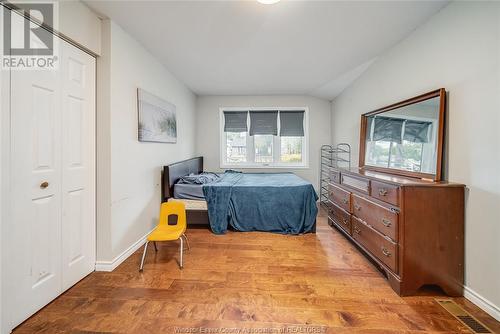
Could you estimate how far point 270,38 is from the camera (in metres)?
2.38

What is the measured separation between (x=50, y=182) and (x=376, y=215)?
2.81 m

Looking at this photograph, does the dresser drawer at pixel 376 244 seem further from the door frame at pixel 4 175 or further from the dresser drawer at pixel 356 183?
the door frame at pixel 4 175

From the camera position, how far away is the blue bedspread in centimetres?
309

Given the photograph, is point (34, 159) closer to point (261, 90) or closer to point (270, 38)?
point (270, 38)

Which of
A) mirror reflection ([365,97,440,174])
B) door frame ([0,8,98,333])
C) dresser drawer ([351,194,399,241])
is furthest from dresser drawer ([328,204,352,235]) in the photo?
door frame ([0,8,98,333])

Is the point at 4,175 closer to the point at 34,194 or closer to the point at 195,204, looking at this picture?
the point at 34,194

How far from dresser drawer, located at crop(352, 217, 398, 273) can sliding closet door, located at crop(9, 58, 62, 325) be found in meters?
2.77

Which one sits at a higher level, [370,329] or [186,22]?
[186,22]

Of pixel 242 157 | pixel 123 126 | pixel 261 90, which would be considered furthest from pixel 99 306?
pixel 261 90

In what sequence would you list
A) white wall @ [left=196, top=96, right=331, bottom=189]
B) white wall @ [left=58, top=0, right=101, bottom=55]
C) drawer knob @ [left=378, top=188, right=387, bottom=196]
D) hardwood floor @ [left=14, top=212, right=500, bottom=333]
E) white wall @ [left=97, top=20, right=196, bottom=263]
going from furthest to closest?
white wall @ [left=196, top=96, right=331, bottom=189] → white wall @ [left=97, top=20, right=196, bottom=263] → drawer knob @ [left=378, top=188, right=387, bottom=196] → white wall @ [left=58, top=0, right=101, bottom=55] → hardwood floor @ [left=14, top=212, right=500, bottom=333]

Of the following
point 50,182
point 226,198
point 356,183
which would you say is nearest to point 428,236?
point 356,183

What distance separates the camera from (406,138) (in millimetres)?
2285

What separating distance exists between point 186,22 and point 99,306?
8.49 ft

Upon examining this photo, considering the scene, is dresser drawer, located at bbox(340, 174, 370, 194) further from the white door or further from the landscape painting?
the white door
